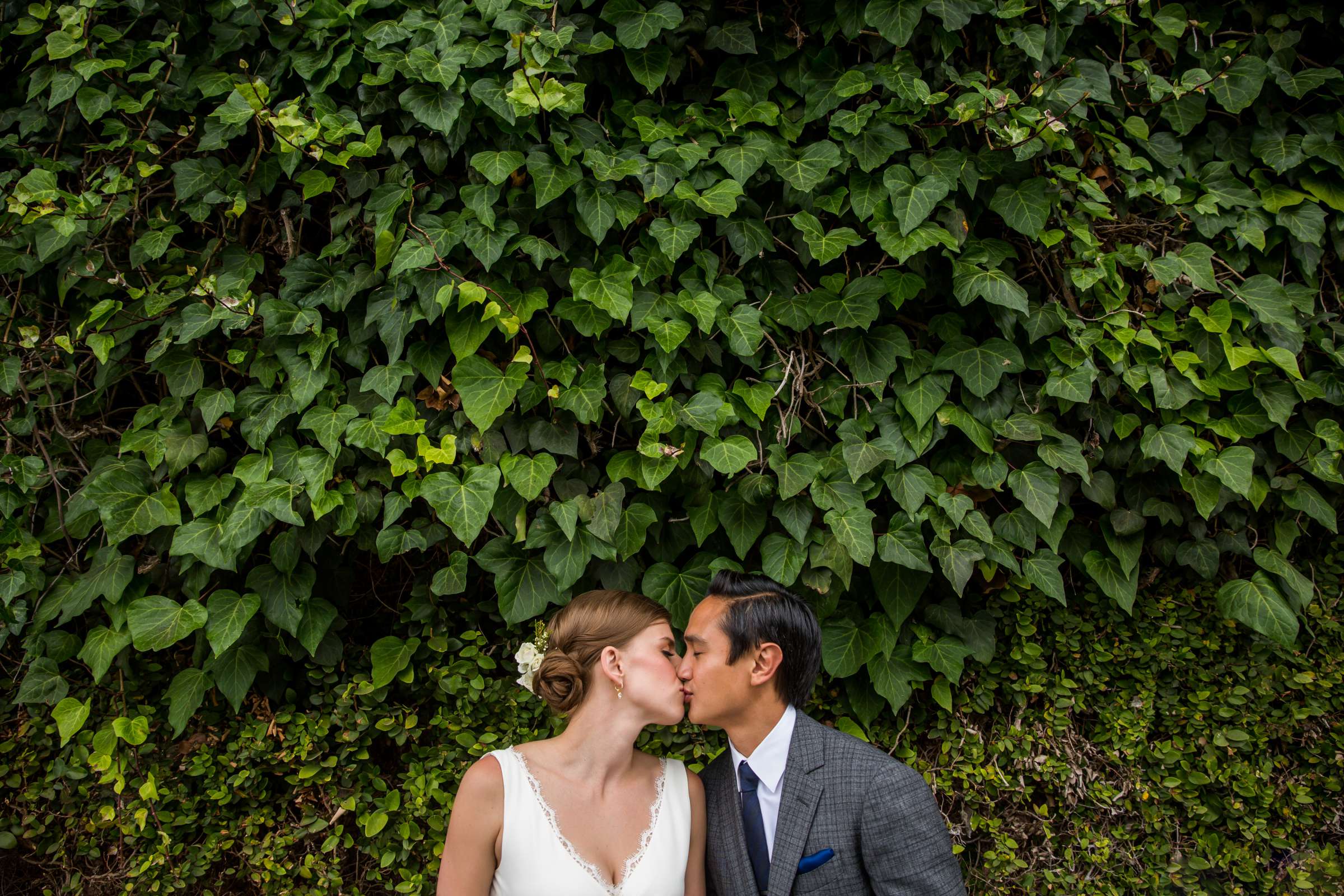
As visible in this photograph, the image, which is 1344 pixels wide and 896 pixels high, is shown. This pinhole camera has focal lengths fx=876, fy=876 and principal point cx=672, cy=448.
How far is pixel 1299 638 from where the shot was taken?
274cm

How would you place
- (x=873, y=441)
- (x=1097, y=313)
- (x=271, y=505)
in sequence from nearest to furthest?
(x=271, y=505)
(x=873, y=441)
(x=1097, y=313)

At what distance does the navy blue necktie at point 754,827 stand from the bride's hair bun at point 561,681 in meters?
0.42

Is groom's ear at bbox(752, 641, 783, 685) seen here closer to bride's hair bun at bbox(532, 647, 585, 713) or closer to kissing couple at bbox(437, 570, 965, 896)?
kissing couple at bbox(437, 570, 965, 896)

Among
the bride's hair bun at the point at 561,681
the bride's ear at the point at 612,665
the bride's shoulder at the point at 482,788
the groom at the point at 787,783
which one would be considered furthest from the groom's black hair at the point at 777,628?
the bride's shoulder at the point at 482,788

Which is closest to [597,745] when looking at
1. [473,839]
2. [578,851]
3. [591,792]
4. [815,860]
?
[591,792]

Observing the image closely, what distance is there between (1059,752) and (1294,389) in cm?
129

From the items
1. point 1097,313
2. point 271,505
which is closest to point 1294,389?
point 1097,313

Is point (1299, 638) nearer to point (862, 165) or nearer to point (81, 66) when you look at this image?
point (862, 165)

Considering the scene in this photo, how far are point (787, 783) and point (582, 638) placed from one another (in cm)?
57

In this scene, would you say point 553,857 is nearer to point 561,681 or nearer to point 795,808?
point 561,681

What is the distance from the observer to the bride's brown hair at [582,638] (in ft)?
6.75

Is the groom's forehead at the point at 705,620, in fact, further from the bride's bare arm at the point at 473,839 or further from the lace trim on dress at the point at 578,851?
the bride's bare arm at the point at 473,839

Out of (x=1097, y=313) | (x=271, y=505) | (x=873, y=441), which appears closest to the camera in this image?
(x=271, y=505)

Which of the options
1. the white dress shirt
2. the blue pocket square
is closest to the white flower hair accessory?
the white dress shirt
